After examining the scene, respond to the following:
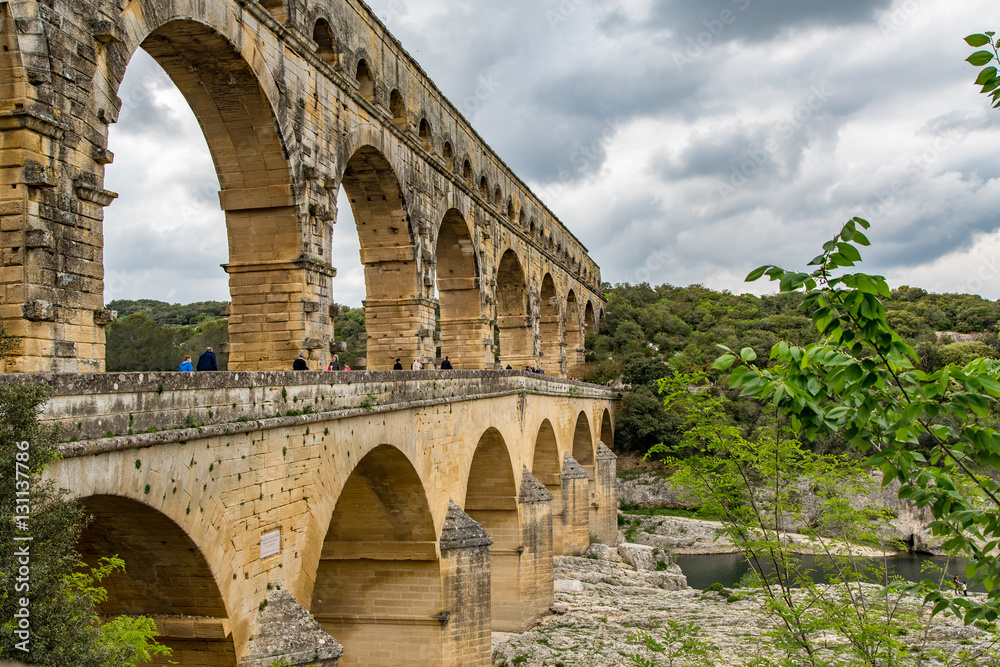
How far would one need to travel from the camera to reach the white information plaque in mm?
7094

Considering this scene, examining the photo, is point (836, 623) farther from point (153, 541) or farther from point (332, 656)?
point (153, 541)

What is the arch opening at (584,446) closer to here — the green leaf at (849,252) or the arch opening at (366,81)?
the arch opening at (366,81)

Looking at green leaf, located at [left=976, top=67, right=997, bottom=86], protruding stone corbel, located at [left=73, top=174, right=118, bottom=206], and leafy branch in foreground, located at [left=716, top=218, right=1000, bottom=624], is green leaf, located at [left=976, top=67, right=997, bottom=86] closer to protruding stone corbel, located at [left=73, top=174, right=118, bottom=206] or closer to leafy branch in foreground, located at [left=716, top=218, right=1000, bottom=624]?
leafy branch in foreground, located at [left=716, top=218, right=1000, bottom=624]

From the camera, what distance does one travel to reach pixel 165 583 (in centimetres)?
630

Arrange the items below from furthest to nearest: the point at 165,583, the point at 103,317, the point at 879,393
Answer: the point at 103,317 → the point at 165,583 → the point at 879,393

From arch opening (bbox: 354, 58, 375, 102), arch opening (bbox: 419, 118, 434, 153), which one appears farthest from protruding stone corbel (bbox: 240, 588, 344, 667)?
arch opening (bbox: 419, 118, 434, 153)

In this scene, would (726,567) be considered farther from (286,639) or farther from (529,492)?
(286,639)

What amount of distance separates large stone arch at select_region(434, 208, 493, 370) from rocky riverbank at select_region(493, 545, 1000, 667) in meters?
7.19

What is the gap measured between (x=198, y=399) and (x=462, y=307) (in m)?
17.2

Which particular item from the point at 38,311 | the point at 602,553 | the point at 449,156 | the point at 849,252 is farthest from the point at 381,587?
the point at 602,553

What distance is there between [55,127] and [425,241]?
11.4 m

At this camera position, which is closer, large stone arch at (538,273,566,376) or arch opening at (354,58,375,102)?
arch opening at (354,58,375,102)

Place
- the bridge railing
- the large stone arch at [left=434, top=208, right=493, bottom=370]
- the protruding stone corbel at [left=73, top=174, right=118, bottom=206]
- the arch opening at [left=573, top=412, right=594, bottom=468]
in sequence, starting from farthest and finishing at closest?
the arch opening at [left=573, top=412, right=594, bottom=468]
the large stone arch at [left=434, top=208, right=493, bottom=370]
the protruding stone corbel at [left=73, top=174, right=118, bottom=206]
the bridge railing

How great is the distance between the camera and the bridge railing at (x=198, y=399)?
466 centimetres
